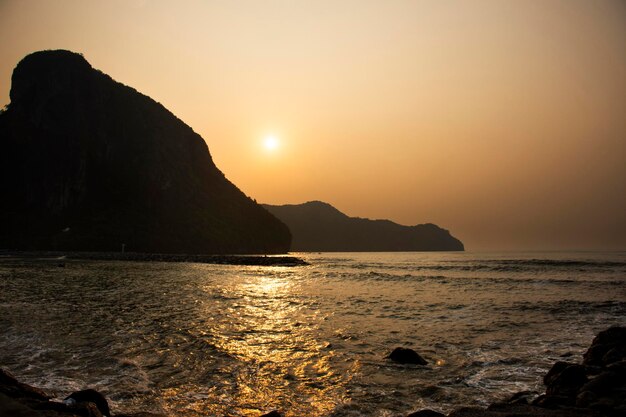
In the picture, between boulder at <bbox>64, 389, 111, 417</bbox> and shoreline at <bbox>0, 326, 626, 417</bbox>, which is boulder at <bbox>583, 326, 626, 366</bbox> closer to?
shoreline at <bbox>0, 326, 626, 417</bbox>

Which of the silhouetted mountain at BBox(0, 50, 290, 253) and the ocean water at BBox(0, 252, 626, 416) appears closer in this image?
the ocean water at BBox(0, 252, 626, 416)

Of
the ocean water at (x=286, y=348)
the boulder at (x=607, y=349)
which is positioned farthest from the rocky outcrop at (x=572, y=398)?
the ocean water at (x=286, y=348)

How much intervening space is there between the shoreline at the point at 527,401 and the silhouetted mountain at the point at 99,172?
14747 centimetres

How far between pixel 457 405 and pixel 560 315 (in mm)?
18708

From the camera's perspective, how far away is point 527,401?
10211 millimetres

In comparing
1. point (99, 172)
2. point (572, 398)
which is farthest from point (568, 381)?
point (99, 172)

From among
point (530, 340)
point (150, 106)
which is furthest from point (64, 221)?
point (530, 340)

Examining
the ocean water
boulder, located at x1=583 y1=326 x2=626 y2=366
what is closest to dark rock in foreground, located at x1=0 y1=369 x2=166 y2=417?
the ocean water

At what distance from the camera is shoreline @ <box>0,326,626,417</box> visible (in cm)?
823

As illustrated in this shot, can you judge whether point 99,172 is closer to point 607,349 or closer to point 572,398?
point 607,349

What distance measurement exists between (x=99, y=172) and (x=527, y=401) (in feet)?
619

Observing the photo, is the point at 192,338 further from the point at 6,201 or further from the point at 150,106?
the point at 150,106

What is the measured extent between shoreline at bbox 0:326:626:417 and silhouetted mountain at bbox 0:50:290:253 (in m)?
147

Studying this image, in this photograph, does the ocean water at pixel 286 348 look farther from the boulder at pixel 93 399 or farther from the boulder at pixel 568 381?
the boulder at pixel 568 381
